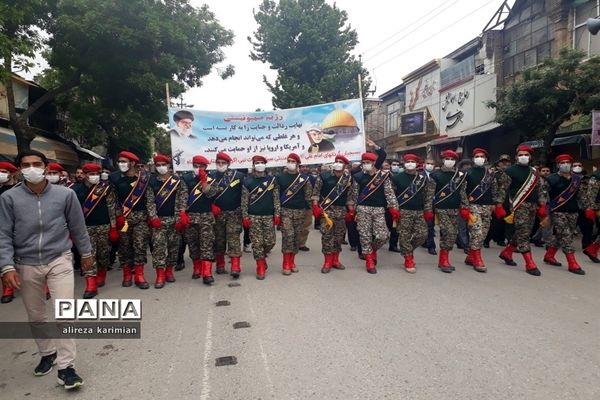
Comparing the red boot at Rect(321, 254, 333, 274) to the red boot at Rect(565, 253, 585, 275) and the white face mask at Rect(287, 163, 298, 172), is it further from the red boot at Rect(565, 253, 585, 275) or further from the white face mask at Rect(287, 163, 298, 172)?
the red boot at Rect(565, 253, 585, 275)

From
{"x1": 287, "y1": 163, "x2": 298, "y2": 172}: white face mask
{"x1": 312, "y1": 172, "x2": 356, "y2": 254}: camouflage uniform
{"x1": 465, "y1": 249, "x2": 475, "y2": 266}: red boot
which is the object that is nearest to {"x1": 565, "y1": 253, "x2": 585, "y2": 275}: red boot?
{"x1": 465, "y1": 249, "x2": 475, "y2": 266}: red boot

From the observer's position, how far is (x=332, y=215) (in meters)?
6.54

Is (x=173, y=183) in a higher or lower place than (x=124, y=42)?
lower

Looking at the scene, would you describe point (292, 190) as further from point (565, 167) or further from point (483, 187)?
point (565, 167)

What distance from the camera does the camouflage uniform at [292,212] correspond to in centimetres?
617

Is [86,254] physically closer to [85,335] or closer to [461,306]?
[85,335]

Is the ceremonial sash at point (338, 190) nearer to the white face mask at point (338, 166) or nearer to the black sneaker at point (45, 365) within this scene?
the white face mask at point (338, 166)

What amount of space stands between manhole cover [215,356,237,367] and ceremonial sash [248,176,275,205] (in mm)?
2951

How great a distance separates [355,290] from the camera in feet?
17.1

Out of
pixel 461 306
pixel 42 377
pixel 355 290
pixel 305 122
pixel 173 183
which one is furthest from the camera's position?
pixel 305 122

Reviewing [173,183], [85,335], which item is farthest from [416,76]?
[85,335]

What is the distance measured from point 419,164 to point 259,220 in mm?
2913

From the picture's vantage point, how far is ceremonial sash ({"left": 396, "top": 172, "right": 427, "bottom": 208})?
6.29 metres

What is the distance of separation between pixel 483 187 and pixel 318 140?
9.81ft
